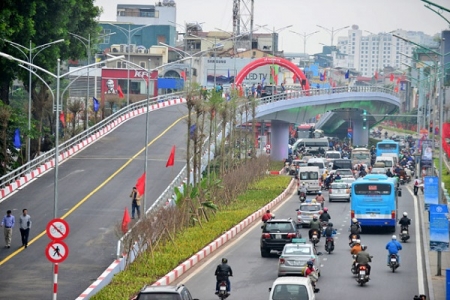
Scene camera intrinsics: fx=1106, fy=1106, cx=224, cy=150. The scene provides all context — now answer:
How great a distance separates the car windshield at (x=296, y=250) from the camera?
31984 millimetres

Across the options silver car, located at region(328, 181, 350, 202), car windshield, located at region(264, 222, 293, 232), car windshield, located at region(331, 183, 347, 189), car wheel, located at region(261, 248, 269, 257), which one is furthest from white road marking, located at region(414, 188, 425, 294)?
car windshield, located at region(331, 183, 347, 189)

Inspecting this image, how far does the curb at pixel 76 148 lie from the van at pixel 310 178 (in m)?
12.4

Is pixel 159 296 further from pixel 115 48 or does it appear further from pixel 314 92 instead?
pixel 115 48

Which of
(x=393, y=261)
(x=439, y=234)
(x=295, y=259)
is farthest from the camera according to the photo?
(x=393, y=261)

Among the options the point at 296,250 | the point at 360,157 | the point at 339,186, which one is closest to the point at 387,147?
the point at 360,157

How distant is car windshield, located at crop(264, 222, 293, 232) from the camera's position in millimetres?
38350

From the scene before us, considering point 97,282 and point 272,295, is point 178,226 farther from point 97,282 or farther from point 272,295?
point 272,295

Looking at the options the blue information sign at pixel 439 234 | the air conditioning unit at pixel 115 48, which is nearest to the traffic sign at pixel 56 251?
the blue information sign at pixel 439 234

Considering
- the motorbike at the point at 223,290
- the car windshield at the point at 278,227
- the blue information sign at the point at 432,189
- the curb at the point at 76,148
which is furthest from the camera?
the curb at the point at 76,148

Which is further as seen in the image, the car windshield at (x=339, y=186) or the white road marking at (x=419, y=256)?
the car windshield at (x=339, y=186)

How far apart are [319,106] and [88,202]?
61.5 m

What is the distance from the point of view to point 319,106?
106125mm

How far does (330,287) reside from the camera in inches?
1252

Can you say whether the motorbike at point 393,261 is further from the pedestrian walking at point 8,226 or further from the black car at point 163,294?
the black car at point 163,294
